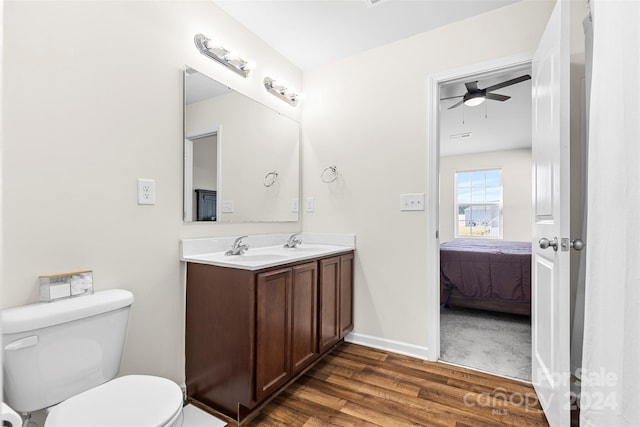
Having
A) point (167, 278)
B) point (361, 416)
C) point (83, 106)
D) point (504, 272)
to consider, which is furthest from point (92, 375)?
point (504, 272)

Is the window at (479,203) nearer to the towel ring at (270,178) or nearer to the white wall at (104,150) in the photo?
the towel ring at (270,178)

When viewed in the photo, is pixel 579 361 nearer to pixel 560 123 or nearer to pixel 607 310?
pixel 607 310

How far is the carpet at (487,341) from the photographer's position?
2.23 metres

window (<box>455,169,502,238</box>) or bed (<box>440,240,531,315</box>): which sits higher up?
window (<box>455,169,502,238</box>)

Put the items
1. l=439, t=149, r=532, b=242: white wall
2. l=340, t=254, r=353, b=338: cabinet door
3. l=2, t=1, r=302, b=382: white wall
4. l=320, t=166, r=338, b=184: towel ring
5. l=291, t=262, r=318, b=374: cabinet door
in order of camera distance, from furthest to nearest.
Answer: l=439, t=149, r=532, b=242: white wall, l=320, t=166, r=338, b=184: towel ring, l=340, t=254, r=353, b=338: cabinet door, l=291, t=262, r=318, b=374: cabinet door, l=2, t=1, r=302, b=382: white wall

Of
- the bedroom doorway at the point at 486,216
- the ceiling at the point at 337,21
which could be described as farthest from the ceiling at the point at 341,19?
the bedroom doorway at the point at 486,216

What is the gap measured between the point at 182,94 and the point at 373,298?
75.3 inches

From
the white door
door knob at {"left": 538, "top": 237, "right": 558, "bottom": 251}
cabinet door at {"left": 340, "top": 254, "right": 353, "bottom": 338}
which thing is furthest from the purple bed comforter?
door knob at {"left": 538, "top": 237, "right": 558, "bottom": 251}

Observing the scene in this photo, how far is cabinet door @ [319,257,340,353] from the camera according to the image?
87.2 inches

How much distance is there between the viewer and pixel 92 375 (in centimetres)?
130

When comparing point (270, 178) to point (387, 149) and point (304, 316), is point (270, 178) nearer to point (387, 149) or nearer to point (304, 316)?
point (387, 149)

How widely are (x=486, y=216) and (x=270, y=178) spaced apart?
5.17m

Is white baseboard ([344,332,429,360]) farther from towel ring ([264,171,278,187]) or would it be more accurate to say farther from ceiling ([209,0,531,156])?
ceiling ([209,0,531,156])

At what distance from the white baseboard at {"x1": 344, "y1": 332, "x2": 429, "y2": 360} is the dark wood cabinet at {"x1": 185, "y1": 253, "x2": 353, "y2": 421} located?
62 cm
